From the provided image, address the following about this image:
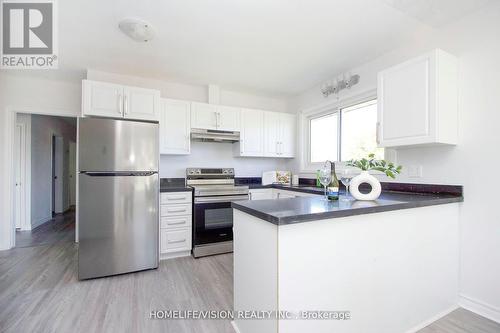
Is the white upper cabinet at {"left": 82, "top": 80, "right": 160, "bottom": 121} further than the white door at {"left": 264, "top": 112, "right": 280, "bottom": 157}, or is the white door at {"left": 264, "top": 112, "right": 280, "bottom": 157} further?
the white door at {"left": 264, "top": 112, "right": 280, "bottom": 157}

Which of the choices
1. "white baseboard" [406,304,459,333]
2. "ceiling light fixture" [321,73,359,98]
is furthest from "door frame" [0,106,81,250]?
"white baseboard" [406,304,459,333]

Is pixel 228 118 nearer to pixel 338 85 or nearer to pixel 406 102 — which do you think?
pixel 338 85

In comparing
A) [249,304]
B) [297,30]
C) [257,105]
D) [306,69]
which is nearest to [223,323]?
[249,304]

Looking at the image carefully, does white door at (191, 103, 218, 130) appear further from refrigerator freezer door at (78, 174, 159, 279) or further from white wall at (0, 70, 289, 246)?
refrigerator freezer door at (78, 174, 159, 279)

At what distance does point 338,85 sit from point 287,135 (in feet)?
3.83

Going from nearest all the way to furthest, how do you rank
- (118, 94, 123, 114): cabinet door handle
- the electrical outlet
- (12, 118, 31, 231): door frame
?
1. the electrical outlet
2. (118, 94, 123, 114): cabinet door handle
3. (12, 118, 31, 231): door frame

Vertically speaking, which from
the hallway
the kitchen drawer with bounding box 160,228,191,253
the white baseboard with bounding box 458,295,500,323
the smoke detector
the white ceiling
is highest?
the white ceiling

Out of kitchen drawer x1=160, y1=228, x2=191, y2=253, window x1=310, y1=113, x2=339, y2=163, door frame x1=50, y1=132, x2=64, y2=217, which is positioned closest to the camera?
kitchen drawer x1=160, y1=228, x2=191, y2=253

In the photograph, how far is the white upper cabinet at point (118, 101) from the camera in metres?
2.55

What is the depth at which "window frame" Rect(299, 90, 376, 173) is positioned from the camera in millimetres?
2775

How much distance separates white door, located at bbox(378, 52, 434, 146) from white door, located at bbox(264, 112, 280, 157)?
183cm

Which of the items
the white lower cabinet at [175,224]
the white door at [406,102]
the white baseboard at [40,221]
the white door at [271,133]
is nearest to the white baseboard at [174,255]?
the white lower cabinet at [175,224]

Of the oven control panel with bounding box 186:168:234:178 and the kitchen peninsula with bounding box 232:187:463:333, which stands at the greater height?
the oven control panel with bounding box 186:168:234:178

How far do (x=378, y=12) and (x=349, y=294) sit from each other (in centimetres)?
212
